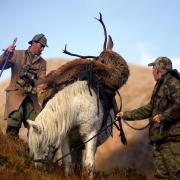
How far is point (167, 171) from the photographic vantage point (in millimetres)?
6578

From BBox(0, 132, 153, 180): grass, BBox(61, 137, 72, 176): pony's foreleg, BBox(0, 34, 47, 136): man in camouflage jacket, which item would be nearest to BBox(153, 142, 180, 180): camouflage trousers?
BBox(0, 132, 153, 180): grass

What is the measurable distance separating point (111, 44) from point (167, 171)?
359cm

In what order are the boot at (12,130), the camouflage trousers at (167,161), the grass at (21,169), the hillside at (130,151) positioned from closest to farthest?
the camouflage trousers at (167,161) < the grass at (21,169) < the boot at (12,130) < the hillside at (130,151)

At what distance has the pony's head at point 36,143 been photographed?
277 inches

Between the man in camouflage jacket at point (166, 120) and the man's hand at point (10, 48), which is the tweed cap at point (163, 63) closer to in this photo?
the man in camouflage jacket at point (166, 120)

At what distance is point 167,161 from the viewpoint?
6508 millimetres

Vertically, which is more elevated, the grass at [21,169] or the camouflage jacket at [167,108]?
the camouflage jacket at [167,108]

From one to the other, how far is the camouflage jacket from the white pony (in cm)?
144

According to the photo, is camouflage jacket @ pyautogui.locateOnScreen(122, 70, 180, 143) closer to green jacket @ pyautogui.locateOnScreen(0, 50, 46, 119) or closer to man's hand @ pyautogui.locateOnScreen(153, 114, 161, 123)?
man's hand @ pyautogui.locateOnScreen(153, 114, 161, 123)

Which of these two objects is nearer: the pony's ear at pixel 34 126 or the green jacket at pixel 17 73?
the pony's ear at pixel 34 126

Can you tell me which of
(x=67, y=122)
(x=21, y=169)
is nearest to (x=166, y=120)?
(x=67, y=122)

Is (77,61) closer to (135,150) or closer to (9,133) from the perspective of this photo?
(9,133)

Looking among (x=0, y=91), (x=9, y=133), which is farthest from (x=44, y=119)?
(x=0, y=91)

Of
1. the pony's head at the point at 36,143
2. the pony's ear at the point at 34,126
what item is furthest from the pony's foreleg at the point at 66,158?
the pony's ear at the point at 34,126
